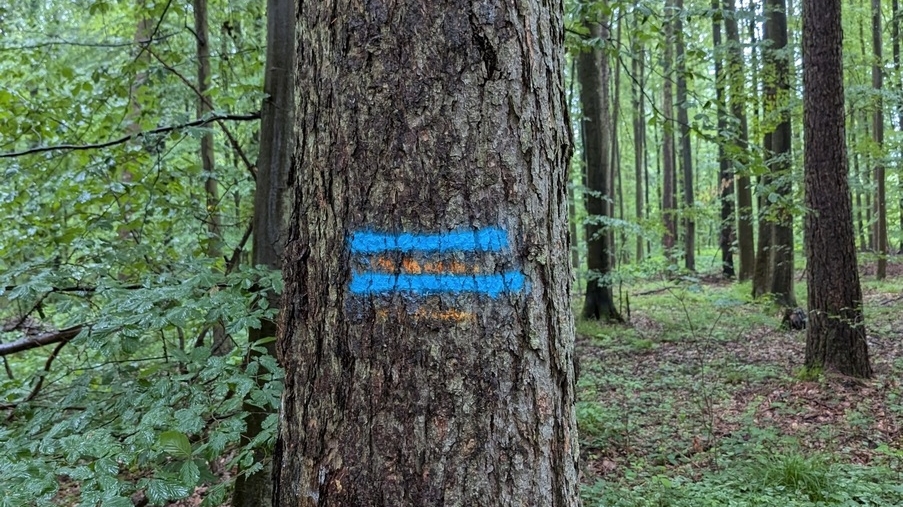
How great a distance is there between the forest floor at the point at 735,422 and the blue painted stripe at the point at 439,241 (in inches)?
110

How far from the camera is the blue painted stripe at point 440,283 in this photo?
1096mm

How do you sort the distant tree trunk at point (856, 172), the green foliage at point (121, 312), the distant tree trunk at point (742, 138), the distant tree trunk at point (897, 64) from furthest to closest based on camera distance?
1. the distant tree trunk at point (856, 172)
2. the distant tree trunk at point (897, 64)
3. the distant tree trunk at point (742, 138)
4. the green foliage at point (121, 312)

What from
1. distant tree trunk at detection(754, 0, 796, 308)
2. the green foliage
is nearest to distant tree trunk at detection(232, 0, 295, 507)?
the green foliage

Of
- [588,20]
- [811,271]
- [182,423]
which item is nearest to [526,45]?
[182,423]

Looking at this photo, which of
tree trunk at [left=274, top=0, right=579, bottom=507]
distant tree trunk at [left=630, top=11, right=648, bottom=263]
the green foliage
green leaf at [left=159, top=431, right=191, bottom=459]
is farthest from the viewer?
distant tree trunk at [left=630, top=11, right=648, bottom=263]

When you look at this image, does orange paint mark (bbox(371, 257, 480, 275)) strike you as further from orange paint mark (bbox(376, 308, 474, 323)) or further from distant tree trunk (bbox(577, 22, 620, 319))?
distant tree trunk (bbox(577, 22, 620, 319))

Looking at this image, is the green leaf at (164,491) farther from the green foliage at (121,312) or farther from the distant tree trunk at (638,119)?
the distant tree trunk at (638,119)

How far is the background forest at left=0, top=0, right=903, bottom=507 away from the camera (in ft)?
6.40

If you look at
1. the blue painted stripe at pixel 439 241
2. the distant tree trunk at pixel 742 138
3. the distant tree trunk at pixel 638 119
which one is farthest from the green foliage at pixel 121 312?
the distant tree trunk at pixel 742 138

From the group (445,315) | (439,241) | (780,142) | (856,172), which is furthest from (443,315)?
(856,172)

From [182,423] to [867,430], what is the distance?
5.14 meters

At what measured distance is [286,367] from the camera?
1264 millimetres

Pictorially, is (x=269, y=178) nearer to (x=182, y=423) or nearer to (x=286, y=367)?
(x=182, y=423)

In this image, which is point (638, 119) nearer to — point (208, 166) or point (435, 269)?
point (208, 166)
